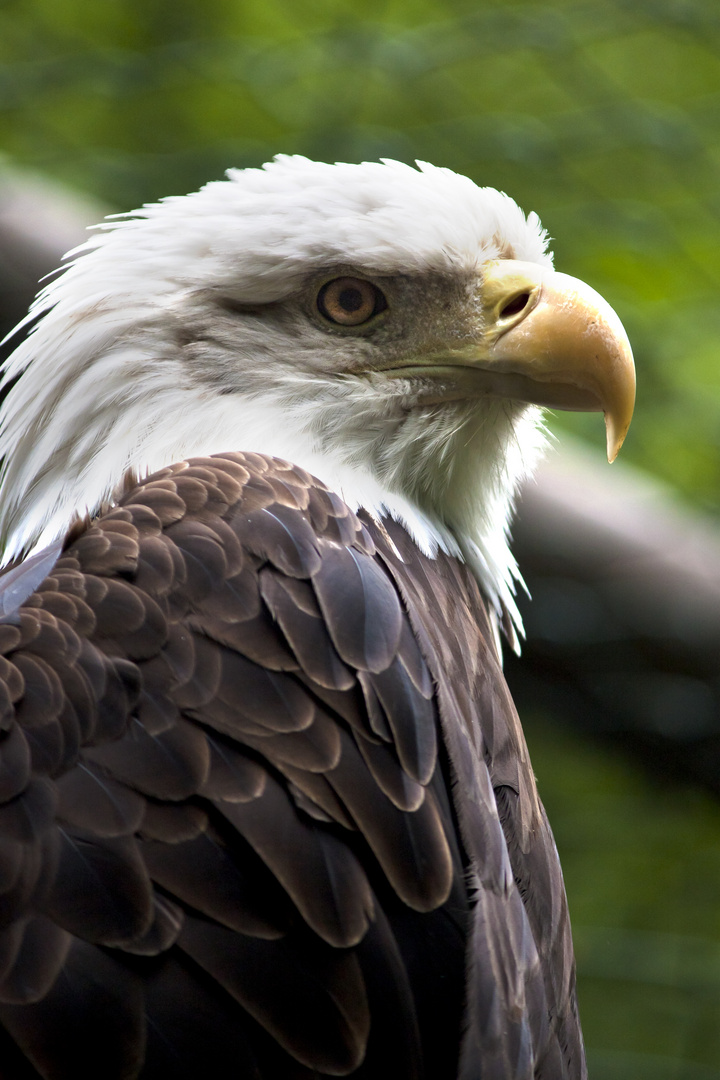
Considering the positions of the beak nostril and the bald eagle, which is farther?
the beak nostril

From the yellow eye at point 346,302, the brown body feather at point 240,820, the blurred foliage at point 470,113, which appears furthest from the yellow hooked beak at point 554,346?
the blurred foliage at point 470,113

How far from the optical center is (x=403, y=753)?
56.9 inches

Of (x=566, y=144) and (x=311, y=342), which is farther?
(x=566, y=144)

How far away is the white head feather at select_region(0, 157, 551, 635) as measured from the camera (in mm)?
1823

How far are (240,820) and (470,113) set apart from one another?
3276 millimetres

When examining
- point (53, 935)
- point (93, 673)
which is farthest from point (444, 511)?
point (53, 935)

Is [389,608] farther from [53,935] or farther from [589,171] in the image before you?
[589,171]

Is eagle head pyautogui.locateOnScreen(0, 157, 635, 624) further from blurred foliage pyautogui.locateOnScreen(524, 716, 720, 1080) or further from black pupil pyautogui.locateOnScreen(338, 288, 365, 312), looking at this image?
blurred foliage pyautogui.locateOnScreen(524, 716, 720, 1080)

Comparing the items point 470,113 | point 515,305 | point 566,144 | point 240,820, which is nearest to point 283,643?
point 240,820

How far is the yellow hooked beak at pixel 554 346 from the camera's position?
1744mm

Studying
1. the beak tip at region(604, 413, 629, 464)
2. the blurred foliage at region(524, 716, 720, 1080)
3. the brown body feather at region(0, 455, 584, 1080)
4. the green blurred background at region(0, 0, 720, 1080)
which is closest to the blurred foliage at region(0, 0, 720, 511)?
the green blurred background at region(0, 0, 720, 1080)

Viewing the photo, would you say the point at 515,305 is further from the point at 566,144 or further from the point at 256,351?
the point at 566,144

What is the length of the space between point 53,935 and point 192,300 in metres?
1.02

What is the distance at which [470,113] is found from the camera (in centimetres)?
402
